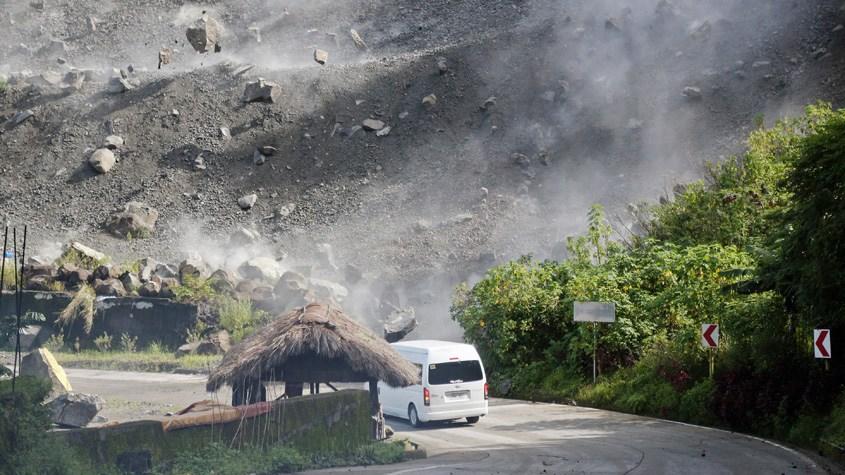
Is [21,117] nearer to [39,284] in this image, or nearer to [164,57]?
[164,57]

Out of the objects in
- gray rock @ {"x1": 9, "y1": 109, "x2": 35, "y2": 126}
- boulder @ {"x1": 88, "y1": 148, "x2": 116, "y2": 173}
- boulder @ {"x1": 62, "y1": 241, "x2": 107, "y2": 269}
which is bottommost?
boulder @ {"x1": 62, "y1": 241, "x2": 107, "y2": 269}

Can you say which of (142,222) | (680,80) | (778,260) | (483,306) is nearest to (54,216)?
(142,222)

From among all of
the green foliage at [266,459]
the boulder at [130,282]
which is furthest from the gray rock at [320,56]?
the green foliage at [266,459]

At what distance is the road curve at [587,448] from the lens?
18.9 m

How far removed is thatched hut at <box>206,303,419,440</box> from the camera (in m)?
18.9

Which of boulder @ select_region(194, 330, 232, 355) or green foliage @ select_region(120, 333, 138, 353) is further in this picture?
green foliage @ select_region(120, 333, 138, 353)

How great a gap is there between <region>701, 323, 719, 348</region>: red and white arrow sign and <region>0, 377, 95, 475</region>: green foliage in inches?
644

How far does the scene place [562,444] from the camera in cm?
2245

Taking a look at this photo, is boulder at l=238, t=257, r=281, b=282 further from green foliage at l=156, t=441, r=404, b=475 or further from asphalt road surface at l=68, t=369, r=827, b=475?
green foliage at l=156, t=441, r=404, b=475

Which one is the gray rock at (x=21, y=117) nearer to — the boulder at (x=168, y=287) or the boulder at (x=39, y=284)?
the boulder at (x=39, y=284)

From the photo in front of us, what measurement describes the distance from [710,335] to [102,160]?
145 ft

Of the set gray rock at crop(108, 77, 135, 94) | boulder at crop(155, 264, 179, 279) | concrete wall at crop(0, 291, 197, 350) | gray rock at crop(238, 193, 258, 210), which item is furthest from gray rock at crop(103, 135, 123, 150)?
concrete wall at crop(0, 291, 197, 350)

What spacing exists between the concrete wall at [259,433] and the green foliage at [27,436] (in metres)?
0.58

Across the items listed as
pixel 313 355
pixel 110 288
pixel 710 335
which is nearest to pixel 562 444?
pixel 313 355
